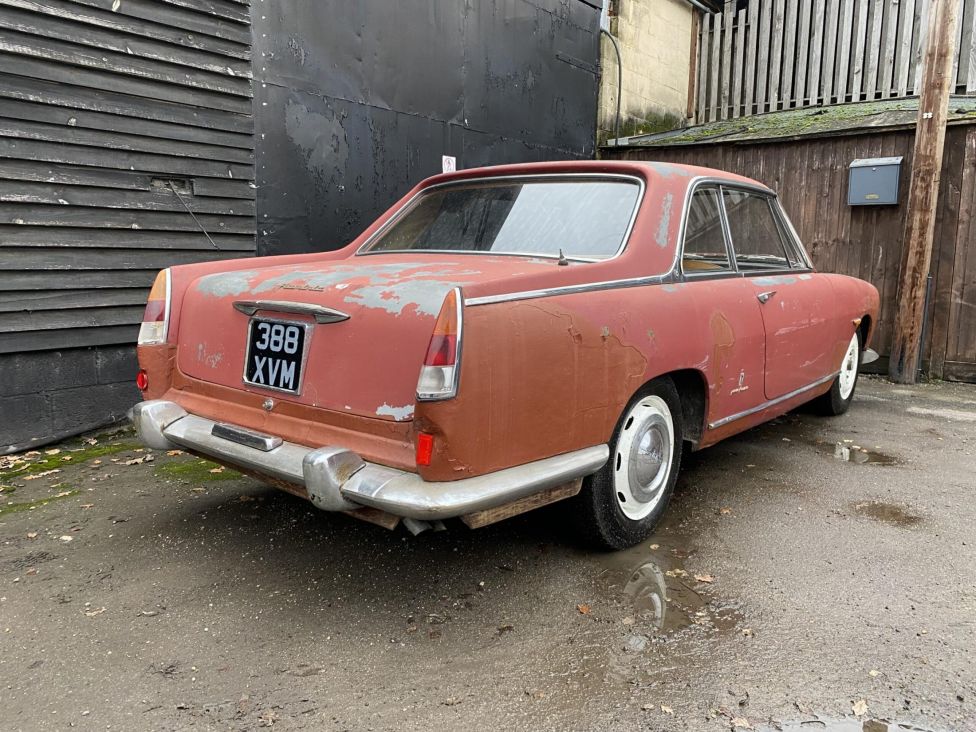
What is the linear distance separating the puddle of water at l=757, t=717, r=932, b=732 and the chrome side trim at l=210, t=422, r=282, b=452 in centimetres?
182

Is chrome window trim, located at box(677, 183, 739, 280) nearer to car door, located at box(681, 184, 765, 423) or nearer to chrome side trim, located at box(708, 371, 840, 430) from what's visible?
car door, located at box(681, 184, 765, 423)

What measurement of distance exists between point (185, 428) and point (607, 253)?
186cm

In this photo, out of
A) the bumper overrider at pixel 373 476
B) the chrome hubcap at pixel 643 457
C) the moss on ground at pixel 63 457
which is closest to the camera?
the bumper overrider at pixel 373 476

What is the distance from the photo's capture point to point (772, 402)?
4051mm

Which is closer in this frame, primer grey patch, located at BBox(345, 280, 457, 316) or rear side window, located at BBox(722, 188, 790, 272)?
primer grey patch, located at BBox(345, 280, 457, 316)

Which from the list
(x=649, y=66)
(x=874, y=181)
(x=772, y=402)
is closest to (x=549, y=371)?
(x=772, y=402)

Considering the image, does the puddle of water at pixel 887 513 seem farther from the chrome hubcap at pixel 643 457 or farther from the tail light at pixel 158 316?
the tail light at pixel 158 316

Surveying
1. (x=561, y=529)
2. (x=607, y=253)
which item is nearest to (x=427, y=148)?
(x=607, y=253)

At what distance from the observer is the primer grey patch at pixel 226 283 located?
2940mm

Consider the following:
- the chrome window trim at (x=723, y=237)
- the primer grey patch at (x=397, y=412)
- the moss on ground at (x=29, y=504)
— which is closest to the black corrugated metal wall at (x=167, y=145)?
the moss on ground at (x=29, y=504)

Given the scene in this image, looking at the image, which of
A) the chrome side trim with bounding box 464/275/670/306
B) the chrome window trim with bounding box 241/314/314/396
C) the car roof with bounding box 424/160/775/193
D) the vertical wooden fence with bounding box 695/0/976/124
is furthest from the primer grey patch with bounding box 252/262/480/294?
the vertical wooden fence with bounding box 695/0/976/124

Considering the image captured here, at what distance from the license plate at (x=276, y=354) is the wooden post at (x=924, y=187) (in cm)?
615

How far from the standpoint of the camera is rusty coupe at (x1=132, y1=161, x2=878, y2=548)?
236cm

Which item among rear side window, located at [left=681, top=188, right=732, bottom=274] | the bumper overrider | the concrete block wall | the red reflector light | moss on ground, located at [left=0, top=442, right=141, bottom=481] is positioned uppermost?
the concrete block wall
